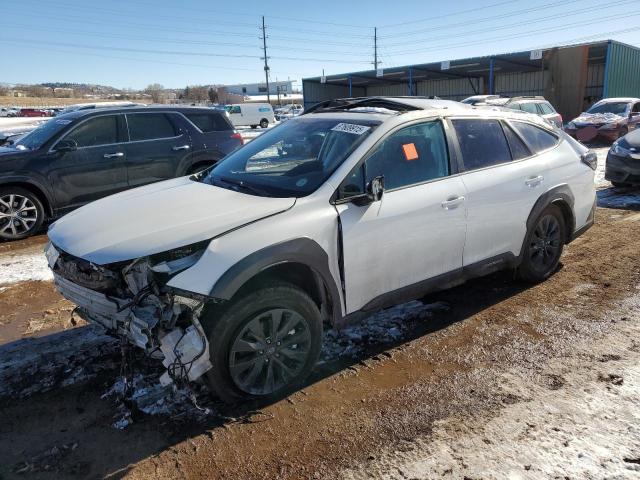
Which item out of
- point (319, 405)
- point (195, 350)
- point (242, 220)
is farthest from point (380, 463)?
point (242, 220)

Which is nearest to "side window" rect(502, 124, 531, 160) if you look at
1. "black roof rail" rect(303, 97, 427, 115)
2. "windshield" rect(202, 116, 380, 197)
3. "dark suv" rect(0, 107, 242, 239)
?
"black roof rail" rect(303, 97, 427, 115)

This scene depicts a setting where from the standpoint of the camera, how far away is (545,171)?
14.7 feet

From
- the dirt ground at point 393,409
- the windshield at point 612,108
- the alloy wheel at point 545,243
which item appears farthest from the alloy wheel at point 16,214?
the windshield at point 612,108

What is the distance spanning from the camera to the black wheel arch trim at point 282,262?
2621mm

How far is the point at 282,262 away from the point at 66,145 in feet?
18.1

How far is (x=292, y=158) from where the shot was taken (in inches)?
150

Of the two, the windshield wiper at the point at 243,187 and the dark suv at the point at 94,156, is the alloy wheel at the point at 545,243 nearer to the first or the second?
the windshield wiper at the point at 243,187

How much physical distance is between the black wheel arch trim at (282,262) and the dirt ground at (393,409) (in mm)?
673

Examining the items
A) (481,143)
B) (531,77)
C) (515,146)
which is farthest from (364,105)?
(531,77)

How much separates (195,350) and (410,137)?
7.20ft

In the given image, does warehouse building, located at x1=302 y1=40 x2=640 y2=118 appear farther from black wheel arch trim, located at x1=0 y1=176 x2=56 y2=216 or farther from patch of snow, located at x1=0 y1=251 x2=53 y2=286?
patch of snow, located at x1=0 y1=251 x2=53 y2=286

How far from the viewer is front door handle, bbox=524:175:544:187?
4.30 meters

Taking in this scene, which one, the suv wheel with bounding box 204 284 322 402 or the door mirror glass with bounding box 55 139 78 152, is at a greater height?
the door mirror glass with bounding box 55 139 78 152

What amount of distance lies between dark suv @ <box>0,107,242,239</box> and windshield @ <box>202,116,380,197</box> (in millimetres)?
3828
